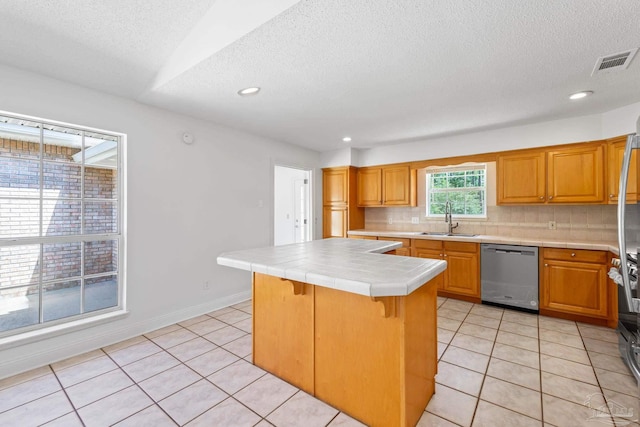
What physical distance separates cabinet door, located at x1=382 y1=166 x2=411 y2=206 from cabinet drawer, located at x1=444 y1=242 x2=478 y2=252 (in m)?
0.98

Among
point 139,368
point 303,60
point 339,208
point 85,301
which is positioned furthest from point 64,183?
point 339,208

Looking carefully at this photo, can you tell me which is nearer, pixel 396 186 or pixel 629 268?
pixel 629 268

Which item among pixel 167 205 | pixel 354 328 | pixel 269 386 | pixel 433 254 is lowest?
pixel 269 386

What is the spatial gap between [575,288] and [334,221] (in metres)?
3.34

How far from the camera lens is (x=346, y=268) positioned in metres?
1.64

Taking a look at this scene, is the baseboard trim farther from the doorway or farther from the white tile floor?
the doorway

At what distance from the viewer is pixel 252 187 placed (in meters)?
3.96

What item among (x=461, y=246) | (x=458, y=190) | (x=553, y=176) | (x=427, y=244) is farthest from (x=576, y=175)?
(x=427, y=244)

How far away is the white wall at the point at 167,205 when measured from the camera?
233 centimetres

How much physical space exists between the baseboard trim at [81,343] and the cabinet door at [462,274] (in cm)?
321

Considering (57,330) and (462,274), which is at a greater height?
(462,274)

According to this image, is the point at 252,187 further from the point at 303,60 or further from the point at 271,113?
the point at 303,60

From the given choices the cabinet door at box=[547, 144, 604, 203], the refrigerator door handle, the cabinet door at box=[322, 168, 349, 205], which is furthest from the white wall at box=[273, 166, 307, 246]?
the refrigerator door handle

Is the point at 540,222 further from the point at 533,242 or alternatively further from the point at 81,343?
the point at 81,343
